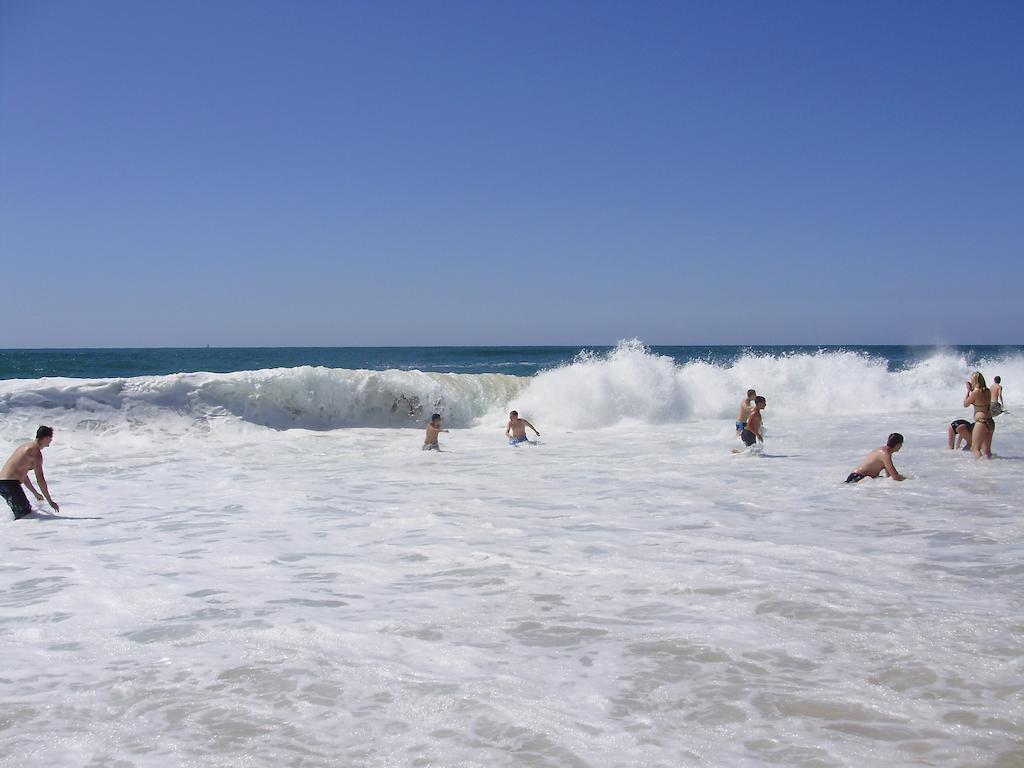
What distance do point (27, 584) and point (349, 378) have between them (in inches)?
689

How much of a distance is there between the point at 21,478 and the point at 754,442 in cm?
1189

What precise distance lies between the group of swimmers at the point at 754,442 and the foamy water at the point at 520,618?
322 millimetres

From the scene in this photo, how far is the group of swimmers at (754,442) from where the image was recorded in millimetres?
9838

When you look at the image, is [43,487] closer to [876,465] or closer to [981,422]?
[876,465]

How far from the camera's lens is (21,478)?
995 centimetres

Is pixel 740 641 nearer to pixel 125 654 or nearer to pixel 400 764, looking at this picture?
pixel 400 764

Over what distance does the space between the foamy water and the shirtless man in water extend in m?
0.28

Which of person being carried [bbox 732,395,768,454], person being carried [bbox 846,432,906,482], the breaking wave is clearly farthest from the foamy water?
the breaking wave

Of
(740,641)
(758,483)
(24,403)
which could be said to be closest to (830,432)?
(758,483)

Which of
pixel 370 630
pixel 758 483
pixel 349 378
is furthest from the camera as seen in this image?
pixel 349 378

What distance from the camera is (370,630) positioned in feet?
18.1

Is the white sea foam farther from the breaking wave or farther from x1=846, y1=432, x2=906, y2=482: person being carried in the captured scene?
the breaking wave

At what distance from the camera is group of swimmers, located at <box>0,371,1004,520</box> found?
984 centimetres

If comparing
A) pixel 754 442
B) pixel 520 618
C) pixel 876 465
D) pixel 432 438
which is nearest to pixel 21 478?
pixel 520 618
